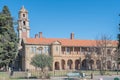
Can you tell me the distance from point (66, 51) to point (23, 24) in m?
19.2

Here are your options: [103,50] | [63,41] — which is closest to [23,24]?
[63,41]

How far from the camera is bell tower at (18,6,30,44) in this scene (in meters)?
102

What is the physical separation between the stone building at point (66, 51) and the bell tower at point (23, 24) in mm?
9141

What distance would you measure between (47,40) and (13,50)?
41069 millimetres

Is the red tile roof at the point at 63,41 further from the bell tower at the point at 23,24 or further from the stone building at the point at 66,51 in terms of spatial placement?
the bell tower at the point at 23,24

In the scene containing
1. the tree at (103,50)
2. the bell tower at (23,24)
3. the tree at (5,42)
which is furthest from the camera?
the bell tower at (23,24)

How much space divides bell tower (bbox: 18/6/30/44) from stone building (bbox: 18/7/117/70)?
9141 mm

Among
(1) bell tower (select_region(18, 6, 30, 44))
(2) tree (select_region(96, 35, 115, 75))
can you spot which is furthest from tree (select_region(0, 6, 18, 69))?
(1) bell tower (select_region(18, 6, 30, 44))

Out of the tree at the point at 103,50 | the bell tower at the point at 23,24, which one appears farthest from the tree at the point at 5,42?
the bell tower at the point at 23,24

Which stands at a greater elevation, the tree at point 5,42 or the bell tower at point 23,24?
the bell tower at point 23,24

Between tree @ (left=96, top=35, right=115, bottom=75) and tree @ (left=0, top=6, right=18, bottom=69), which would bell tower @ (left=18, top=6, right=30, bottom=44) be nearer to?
tree @ (left=96, top=35, right=115, bottom=75)

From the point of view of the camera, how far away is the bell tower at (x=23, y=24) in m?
102

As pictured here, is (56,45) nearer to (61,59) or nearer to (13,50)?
(61,59)

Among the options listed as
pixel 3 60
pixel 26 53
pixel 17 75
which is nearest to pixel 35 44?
pixel 26 53
